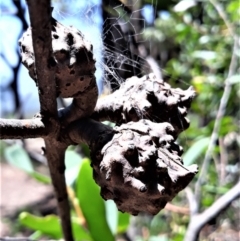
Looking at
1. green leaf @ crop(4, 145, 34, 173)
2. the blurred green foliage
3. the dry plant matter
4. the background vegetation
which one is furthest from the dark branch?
green leaf @ crop(4, 145, 34, 173)

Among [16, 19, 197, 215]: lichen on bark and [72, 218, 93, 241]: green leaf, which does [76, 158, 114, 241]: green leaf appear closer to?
[72, 218, 93, 241]: green leaf

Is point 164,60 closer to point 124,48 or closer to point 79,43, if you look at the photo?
point 124,48

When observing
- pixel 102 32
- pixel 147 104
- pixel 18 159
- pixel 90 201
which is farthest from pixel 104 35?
pixel 18 159

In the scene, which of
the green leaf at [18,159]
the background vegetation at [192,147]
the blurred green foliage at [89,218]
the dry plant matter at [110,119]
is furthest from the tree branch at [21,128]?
the green leaf at [18,159]

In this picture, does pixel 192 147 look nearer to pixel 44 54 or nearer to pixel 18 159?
pixel 18 159

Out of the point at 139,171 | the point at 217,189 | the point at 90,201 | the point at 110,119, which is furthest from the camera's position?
the point at 217,189

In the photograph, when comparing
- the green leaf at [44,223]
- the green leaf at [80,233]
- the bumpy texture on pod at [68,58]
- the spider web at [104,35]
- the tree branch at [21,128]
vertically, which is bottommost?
the green leaf at [80,233]

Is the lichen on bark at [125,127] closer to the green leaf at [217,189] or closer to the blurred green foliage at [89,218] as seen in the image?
the blurred green foliage at [89,218]
